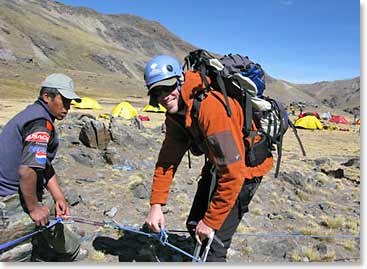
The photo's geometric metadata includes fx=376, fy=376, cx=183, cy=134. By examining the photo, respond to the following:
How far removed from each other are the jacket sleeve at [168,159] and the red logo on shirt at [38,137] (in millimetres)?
1274

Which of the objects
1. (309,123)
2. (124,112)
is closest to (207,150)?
(124,112)

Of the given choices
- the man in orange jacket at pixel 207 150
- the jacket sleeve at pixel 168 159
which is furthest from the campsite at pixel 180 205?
the man in orange jacket at pixel 207 150

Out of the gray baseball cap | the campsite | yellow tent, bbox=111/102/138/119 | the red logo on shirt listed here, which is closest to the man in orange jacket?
the campsite

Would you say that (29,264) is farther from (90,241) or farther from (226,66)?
(226,66)

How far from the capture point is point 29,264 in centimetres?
363

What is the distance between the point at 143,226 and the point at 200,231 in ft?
11.6

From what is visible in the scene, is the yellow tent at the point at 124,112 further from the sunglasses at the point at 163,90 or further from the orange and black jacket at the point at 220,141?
the orange and black jacket at the point at 220,141

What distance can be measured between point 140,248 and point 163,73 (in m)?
3.17

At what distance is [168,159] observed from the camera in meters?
4.31

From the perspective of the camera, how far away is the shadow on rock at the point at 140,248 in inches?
218

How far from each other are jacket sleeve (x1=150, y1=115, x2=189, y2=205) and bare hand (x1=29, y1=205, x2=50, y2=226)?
1.13m

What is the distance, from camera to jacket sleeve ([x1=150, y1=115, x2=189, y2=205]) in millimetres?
4227

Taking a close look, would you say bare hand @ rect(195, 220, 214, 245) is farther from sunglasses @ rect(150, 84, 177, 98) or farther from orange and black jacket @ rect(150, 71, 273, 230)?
sunglasses @ rect(150, 84, 177, 98)

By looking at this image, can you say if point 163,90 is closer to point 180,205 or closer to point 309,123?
point 180,205
